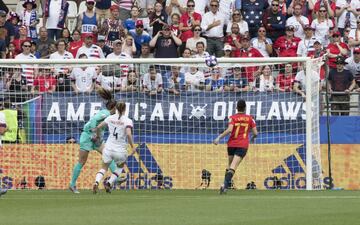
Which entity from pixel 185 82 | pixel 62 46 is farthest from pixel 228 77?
pixel 62 46

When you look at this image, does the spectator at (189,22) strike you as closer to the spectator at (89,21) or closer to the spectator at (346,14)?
the spectator at (89,21)

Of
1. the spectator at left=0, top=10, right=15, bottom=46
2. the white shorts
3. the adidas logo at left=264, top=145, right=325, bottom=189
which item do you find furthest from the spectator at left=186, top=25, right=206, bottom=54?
the white shorts

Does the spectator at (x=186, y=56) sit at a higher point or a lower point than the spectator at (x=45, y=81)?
higher

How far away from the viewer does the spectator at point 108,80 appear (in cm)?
2920

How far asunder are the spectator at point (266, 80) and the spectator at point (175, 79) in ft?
6.52

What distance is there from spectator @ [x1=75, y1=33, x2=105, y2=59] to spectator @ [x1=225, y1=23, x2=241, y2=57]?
355 cm

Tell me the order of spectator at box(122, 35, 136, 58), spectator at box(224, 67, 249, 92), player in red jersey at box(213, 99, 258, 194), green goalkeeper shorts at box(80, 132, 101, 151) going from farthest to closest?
spectator at box(122, 35, 136, 58) → spectator at box(224, 67, 249, 92) → green goalkeeper shorts at box(80, 132, 101, 151) → player in red jersey at box(213, 99, 258, 194)

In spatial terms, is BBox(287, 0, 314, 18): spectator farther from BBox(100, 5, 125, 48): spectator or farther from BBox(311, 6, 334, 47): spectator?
BBox(100, 5, 125, 48): spectator

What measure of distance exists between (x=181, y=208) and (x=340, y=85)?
1175 centimetres

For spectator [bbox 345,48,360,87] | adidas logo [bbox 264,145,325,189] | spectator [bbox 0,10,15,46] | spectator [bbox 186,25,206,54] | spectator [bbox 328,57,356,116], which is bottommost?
adidas logo [bbox 264,145,325,189]

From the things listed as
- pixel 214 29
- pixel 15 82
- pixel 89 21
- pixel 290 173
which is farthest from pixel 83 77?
pixel 290 173

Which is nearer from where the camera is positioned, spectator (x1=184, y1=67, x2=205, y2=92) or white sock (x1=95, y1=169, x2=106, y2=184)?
white sock (x1=95, y1=169, x2=106, y2=184)

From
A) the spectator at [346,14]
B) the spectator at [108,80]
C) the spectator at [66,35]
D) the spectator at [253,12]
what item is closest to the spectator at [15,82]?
the spectator at [108,80]

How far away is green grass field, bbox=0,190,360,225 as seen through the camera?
16.5 meters
